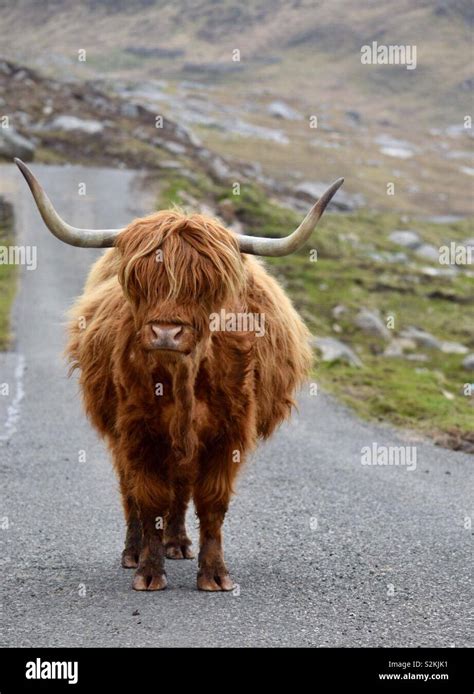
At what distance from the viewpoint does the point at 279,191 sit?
3794 centimetres

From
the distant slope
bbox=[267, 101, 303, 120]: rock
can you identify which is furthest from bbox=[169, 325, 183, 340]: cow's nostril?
the distant slope

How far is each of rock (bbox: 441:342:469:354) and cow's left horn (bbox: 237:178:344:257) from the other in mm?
13215

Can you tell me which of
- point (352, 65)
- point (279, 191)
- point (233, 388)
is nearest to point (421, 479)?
point (233, 388)

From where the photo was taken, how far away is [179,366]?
5.74 meters

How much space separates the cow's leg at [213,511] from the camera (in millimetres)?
6367

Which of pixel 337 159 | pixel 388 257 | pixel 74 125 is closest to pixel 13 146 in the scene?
pixel 74 125

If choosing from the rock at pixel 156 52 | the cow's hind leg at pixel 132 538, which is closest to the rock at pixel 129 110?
the cow's hind leg at pixel 132 538

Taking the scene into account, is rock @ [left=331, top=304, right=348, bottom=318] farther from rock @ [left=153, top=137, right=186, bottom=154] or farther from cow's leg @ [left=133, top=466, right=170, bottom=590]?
rock @ [left=153, top=137, right=186, bottom=154]

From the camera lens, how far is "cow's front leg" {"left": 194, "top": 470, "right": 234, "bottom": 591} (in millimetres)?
6395

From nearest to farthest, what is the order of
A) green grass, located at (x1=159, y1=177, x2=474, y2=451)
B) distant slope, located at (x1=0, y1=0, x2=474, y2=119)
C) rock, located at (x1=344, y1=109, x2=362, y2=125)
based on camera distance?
green grass, located at (x1=159, y1=177, x2=474, y2=451), rock, located at (x1=344, y1=109, x2=362, y2=125), distant slope, located at (x1=0, y1=0, x2=474, y2=119)

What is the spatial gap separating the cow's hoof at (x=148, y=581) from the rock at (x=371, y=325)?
13.2m
